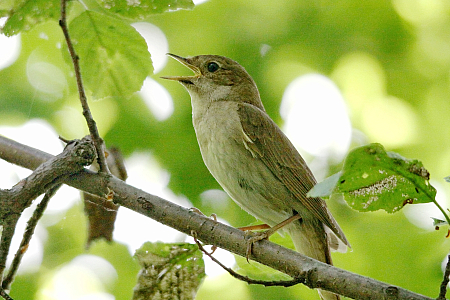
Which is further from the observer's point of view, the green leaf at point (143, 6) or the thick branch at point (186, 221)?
the thick branch at point (186, 221)

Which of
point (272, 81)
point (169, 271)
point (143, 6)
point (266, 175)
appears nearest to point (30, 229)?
point (169, 271)

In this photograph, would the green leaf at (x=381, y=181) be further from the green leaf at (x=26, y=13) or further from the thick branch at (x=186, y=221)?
the green leaf at (x=26, y=13)

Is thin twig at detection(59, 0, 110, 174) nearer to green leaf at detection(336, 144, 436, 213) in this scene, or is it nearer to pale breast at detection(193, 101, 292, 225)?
pale breast at detection(193, 101, 292, 225)

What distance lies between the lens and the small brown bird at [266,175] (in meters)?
3.84

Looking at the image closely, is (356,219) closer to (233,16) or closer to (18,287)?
(233,16)

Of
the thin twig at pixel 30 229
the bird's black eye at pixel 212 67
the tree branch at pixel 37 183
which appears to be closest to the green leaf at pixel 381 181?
the tree branch at pixel 37 183

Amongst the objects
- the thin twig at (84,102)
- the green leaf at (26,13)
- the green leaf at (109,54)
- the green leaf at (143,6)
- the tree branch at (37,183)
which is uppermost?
the green leaf at (109,54)

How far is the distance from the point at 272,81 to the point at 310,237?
2623mm

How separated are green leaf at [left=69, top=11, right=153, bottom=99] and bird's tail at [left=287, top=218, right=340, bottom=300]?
1.78 metres

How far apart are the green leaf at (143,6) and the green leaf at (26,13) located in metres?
0.29

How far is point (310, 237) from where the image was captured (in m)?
3.88

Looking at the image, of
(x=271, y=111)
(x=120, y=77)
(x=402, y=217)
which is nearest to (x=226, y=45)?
(x=271, y=111)

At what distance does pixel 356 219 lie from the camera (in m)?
5.44

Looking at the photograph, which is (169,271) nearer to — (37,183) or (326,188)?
(37,183)
